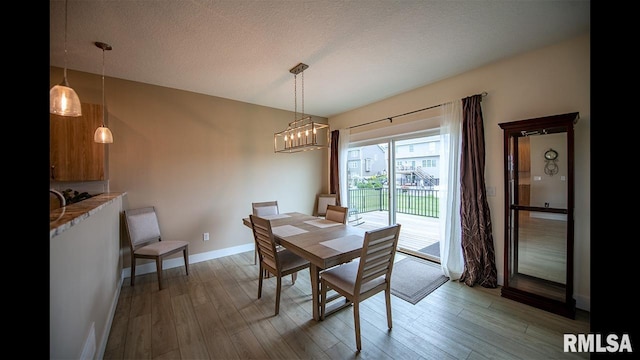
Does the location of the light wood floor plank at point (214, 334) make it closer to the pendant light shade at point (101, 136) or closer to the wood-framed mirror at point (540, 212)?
the pendant light shade at point (101, 136)

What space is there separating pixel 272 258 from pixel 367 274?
0.99 metres

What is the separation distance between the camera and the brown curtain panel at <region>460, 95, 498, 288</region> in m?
2.70

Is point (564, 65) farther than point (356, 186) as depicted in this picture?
No

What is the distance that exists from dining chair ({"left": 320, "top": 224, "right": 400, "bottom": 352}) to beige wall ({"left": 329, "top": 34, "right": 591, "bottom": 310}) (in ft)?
5.66

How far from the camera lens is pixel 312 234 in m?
2.40

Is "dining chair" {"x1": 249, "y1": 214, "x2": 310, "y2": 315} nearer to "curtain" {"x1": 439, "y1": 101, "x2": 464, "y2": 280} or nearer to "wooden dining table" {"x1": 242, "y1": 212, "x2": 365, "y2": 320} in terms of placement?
"wooden dining table" {"x1": 242, "y1": 212, "x2": 365, "y2": 320}

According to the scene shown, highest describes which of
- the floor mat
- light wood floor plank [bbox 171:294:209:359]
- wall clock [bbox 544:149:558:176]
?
wall clock [bbox 544:149:558:176]

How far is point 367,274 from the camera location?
5.98ft

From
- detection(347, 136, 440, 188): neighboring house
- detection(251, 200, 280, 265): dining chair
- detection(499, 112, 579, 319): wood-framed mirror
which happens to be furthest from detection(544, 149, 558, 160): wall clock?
detection(251, 200, 280, 265): dining chair

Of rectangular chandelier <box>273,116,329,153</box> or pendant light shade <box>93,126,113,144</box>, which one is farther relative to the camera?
rectangular chandelier <box>273,116,329,153</box>
